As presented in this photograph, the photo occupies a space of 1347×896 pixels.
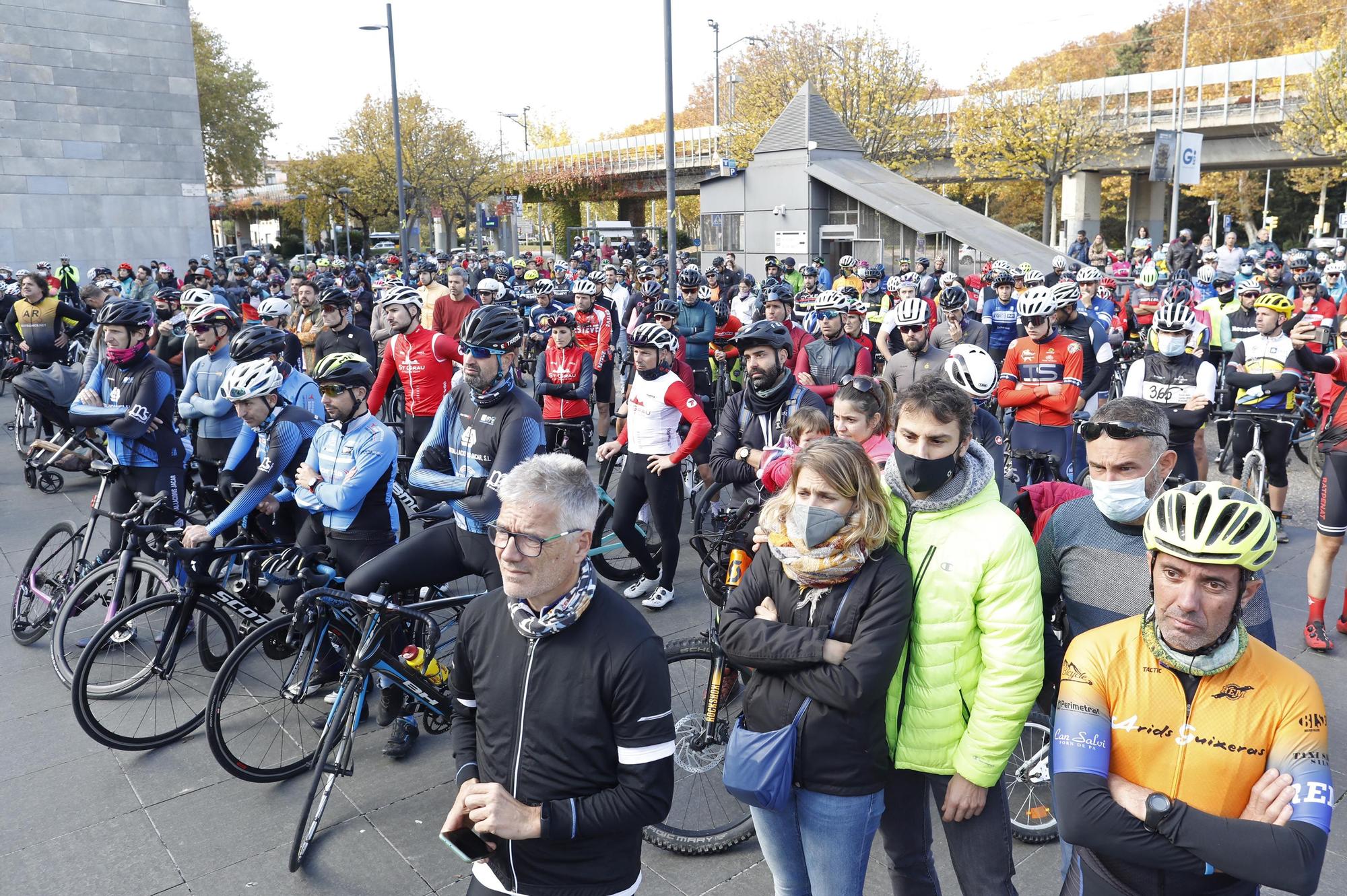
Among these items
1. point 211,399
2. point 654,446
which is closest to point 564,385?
point 654,446

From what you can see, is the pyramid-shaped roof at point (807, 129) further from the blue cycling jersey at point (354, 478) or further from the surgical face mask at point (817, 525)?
the surgical face mask at point (817, 525)

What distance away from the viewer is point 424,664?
4.69m

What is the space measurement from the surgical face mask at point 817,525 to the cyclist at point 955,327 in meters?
8.72

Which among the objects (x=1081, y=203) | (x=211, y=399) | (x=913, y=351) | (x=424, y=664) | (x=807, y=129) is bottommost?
(x=424, y=664)

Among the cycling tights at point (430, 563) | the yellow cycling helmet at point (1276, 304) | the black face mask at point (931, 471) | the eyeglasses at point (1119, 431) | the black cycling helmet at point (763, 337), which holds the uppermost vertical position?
the yellow cycling helmet at point (1276, 304)

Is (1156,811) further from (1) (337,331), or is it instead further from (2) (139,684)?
(1) (337,331)

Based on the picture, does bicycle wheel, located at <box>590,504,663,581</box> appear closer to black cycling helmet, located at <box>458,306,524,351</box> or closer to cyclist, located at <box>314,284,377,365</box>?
black cycling helmet, located at <box>458,306,524,351</box>

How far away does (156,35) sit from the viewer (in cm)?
3150

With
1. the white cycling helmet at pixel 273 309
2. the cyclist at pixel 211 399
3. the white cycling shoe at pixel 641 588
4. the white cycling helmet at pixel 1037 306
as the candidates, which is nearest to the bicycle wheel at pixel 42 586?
the cyclist at pixel 211 399

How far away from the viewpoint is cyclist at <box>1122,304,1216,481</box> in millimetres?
7344

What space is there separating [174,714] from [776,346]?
13.3 feet

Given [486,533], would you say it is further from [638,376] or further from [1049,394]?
[1049,394]

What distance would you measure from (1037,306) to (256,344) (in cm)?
584

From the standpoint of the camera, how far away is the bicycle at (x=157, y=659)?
203 inches
